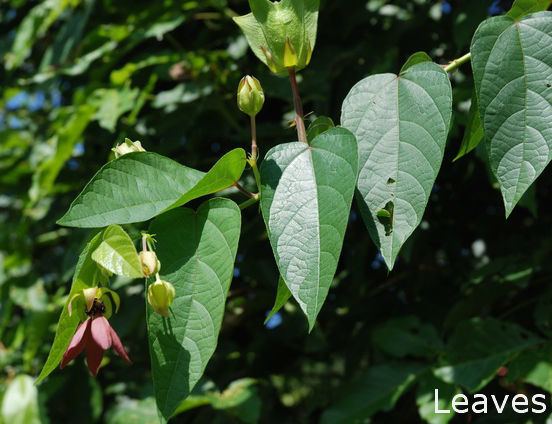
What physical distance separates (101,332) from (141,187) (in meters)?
0.11

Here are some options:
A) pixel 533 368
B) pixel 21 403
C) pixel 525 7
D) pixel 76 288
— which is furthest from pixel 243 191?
pixel 21 403

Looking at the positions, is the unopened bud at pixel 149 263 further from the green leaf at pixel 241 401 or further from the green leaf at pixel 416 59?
the green leaf at pixel 241 401

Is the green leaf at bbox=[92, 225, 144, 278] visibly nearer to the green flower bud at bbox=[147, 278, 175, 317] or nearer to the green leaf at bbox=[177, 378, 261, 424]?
the green flower bud at bbox=[147, 278, 175, 317]

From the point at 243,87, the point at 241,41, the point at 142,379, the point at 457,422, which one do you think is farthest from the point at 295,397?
the point at 243,87

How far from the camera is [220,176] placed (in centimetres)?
63

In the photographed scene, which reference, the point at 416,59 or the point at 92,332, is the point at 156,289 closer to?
the point at 92,332

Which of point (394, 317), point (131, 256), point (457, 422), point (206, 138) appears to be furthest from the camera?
point (206, 138)

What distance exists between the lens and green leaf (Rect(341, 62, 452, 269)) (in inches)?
23.5

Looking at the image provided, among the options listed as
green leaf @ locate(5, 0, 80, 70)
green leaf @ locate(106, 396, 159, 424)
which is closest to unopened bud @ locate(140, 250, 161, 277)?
green leaf @ locate(106, 396, 159, 424)

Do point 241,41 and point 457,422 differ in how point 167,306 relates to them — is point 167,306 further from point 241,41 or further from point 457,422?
point 241,41

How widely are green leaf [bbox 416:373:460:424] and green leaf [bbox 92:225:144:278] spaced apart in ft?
2.27

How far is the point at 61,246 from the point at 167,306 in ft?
4.44

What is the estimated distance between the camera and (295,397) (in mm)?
1828

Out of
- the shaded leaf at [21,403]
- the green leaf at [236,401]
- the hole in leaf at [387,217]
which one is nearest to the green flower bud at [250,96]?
the hole in leaf at [387,217]
